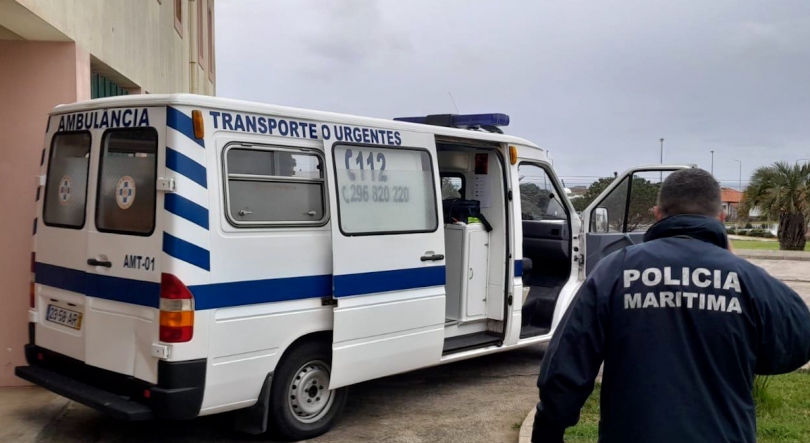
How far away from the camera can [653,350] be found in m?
2.34

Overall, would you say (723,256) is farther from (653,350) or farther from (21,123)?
(21,123)

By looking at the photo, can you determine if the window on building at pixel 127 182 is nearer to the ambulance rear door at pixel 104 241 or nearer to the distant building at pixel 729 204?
the ambulance rear door at pixel 104 241

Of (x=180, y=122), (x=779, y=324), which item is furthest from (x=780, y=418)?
(x=180, y=122)

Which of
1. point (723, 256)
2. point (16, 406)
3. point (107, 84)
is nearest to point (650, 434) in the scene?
point (723, 256)

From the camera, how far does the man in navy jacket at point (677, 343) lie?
231 centimetres

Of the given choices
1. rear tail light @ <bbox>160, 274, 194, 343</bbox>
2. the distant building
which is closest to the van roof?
rear tail light @ <bbox>160, 274, 194, 343</bbox>

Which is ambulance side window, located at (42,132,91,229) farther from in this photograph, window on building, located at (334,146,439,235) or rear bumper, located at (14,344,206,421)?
window on building, located at (334,146,439,235)

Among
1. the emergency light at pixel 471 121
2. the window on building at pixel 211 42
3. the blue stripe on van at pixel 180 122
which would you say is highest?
the window on building at pixel 211 42

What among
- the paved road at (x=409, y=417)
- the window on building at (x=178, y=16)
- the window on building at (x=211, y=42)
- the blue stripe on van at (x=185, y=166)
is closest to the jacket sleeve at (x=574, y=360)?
the blue stripe on van at (x=185, y=166)

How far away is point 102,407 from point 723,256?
3714 millimetres

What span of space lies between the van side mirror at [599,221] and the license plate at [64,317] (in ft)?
16.6

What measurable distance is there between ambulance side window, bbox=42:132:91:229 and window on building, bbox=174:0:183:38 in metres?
6.63

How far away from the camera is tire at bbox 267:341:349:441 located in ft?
16.6

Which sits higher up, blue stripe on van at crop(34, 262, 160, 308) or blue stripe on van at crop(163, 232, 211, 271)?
blue stripe on van at crop(163, 232, 211, 271)
